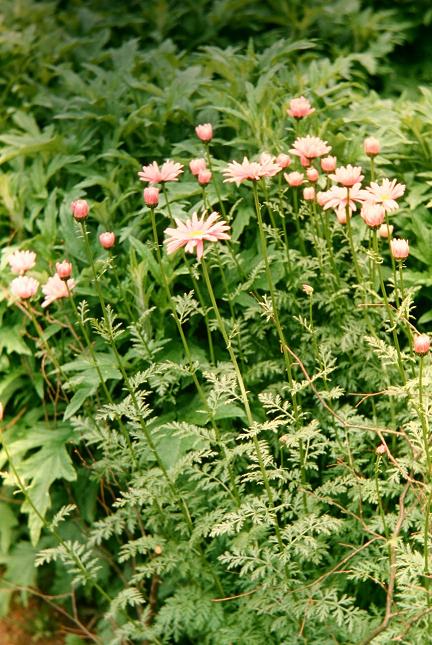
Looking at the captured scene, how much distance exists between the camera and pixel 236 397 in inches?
80.1

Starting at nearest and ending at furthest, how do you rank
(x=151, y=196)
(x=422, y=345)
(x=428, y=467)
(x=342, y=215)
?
(x=422, y=345) < (x=428, y=467) < (x=151, y=196) < (x=342, y=215)

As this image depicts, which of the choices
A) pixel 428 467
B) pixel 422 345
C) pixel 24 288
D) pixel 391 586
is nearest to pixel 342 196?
pixel 422 345

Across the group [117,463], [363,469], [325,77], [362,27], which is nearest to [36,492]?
[117,463]

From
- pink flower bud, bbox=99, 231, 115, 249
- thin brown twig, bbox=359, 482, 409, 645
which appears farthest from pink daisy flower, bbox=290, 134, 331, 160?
thin brown twig, bbox=359, 482, 409, 645

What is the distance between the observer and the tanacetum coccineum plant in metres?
2.06

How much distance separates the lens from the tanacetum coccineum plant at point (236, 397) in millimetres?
2061

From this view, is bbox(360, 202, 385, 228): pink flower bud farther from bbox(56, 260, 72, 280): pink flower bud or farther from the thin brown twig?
bbox(56, 260, 72, 280): pink flower bud

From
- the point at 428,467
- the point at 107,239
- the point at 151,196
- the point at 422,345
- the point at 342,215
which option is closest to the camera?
the point at 422,345

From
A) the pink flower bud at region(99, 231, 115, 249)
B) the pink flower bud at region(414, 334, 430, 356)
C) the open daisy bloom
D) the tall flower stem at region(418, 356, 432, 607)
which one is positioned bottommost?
the tall flower stem at region(418, 356, 432, 607)

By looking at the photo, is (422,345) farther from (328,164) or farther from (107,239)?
(107,239)

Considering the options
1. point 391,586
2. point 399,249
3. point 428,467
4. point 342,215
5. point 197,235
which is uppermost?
point 197,235

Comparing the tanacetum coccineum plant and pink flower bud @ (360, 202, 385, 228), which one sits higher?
pink flower bud @ (360, 202, 385, 228)

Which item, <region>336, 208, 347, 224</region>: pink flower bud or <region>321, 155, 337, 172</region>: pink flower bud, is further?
<region>336, 208, 347, 224</region>: pink flower bud

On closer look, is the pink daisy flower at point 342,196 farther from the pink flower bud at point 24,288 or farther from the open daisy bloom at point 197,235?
the pink flower bud at point 24,288
